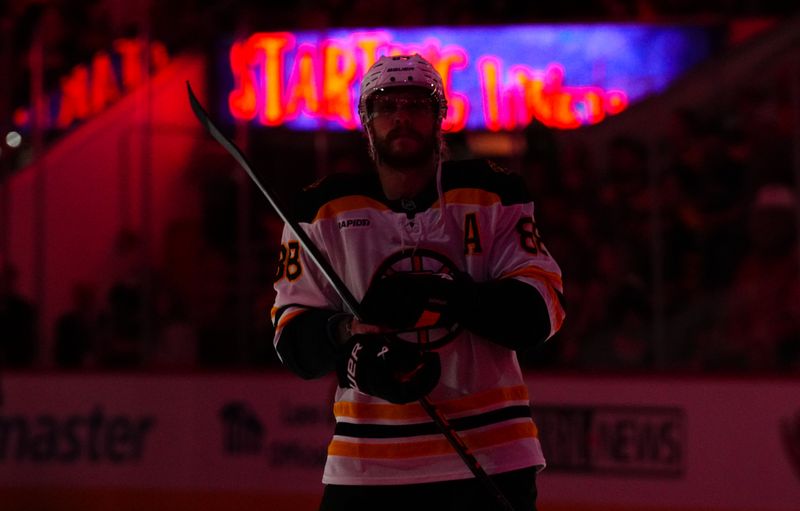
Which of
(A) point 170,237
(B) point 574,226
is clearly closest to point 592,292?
(B) point 574,226

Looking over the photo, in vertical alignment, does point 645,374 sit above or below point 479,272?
below

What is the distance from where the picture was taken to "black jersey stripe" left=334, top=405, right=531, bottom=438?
248cm

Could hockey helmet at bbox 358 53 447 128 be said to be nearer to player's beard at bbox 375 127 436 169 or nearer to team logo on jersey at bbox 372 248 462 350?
player's beard at bbox 375 127 436 169

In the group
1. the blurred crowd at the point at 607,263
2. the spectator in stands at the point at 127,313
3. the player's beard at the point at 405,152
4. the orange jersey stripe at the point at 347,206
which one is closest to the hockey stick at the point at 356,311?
the orange jersey stripe at the point at 347,206

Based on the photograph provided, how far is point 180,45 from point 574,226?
261 cm

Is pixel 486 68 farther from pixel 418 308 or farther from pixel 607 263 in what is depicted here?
pixel 418 308

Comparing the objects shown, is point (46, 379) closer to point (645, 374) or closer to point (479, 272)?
point (645, 374)

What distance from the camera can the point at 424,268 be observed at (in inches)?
99.7

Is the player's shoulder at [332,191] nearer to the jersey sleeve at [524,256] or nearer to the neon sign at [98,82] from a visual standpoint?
the jersey sleeve at [524,256]

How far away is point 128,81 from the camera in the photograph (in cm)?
700

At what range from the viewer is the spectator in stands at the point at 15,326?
6.23 meters

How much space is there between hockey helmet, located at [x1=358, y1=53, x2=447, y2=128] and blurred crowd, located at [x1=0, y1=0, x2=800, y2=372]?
292 cm

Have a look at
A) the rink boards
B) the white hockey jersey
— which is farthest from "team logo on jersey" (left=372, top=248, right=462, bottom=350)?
the rink boards

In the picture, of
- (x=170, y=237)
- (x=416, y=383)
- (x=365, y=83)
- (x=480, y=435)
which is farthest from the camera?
(x=170, y=237)
